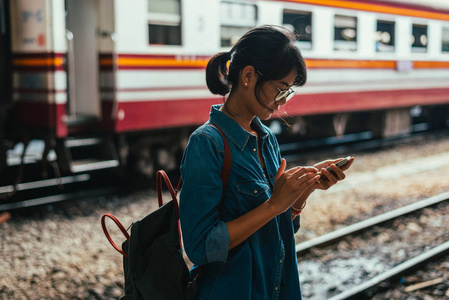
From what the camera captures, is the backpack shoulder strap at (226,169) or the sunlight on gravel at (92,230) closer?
the backpack shoulder strap at (226,169)

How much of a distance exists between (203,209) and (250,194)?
0.65ft

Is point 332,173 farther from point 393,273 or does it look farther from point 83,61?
point 83,61

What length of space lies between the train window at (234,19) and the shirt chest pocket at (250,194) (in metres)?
6.36

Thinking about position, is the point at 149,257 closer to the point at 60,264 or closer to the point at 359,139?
the point at 60,264

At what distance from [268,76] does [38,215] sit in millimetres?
5006

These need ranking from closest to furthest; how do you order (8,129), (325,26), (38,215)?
(38,215) < (8,129) < (325,26)

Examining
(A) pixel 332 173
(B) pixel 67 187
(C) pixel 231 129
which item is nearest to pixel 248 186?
(C) pixel 231 129

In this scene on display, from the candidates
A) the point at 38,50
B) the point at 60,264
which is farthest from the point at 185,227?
the point at 38,50

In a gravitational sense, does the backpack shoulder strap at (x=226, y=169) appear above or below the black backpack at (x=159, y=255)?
above

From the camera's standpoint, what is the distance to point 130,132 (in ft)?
24.2

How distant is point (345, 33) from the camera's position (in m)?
9.78

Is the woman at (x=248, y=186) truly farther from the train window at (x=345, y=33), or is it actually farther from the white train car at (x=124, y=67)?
the train window at (x=345, y=33)

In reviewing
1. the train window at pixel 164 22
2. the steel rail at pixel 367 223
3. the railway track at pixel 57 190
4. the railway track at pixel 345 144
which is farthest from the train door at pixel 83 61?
the railway track at pixel 345 144

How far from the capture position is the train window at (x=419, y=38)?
1135 cm
